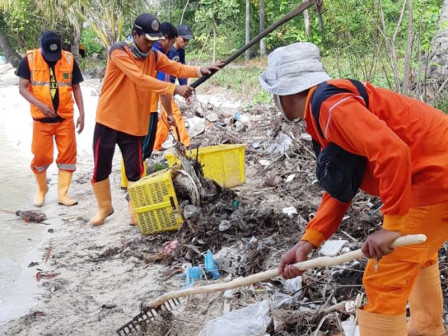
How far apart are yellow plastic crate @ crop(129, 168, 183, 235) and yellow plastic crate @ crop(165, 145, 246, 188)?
859mm

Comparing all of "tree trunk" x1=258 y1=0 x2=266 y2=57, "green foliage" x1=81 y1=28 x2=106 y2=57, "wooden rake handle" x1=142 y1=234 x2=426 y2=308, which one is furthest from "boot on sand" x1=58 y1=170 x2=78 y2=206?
"green foliage" x1=81 y1=28 x2=106 y2=57

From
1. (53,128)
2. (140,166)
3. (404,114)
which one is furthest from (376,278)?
(53,128)

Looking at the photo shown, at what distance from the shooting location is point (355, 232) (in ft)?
15.1

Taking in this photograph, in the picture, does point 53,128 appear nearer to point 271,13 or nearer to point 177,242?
point 177,242

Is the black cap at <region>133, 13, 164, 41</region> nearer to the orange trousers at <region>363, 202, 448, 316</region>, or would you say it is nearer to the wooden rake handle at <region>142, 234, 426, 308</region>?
the wooden rake handle at <region>142, 234, 426, 308</region>

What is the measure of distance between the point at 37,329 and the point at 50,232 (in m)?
2.11

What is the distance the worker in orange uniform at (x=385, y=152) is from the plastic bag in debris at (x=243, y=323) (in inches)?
33.9

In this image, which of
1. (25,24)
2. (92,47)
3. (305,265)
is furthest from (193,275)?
(92,47)

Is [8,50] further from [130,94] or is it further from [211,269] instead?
[211,269]

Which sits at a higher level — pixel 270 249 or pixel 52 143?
pixel 52 143

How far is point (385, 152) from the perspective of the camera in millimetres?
2123

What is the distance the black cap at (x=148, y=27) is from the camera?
5.24 m

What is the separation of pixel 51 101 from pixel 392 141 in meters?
5.01

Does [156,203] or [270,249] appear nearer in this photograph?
[270,249]
